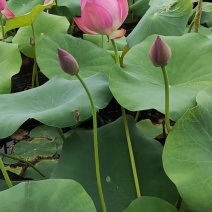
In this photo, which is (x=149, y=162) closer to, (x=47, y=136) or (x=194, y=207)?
(x=194, y=207)

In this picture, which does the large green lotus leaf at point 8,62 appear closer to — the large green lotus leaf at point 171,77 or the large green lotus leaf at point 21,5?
the large green lotus leaf at point 171,77

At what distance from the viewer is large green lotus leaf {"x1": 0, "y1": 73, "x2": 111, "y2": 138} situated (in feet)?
3.12

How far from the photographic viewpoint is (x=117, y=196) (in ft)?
3.14

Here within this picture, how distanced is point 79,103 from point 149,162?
19cm

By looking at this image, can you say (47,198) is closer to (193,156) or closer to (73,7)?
(193,156)

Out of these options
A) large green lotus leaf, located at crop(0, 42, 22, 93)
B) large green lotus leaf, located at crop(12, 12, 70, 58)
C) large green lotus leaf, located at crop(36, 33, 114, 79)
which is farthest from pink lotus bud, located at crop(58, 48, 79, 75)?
large green lotus leaf, located at crop(12, 12, 70, 58)

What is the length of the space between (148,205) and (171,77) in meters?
0.37

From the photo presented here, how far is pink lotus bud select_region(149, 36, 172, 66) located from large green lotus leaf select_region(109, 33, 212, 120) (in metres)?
0.12

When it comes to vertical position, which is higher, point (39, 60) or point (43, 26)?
point (39, 60)

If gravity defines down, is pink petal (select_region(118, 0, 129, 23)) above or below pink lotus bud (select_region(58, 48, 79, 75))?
below

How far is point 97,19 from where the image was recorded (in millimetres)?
1054

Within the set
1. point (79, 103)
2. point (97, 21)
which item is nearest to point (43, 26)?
point (97, 21)

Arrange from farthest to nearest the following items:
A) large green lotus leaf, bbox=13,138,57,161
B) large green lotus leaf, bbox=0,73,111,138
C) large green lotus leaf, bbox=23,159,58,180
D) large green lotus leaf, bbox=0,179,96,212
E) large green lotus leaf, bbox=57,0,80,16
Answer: large green lotus leaf, bbox=57,0,80,16
large green lotus leaf, bbox=13,138,57,161
large green lotus leaf, bbox=23,159,58,180
large green lotus leaf, bbox=0,73,111,138
large green lotus leaf, bbox=0,179,96,212

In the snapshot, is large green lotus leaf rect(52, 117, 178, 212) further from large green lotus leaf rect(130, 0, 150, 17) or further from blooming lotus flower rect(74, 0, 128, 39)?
large green lotus leaf rect(130, 0, 150, 17)
